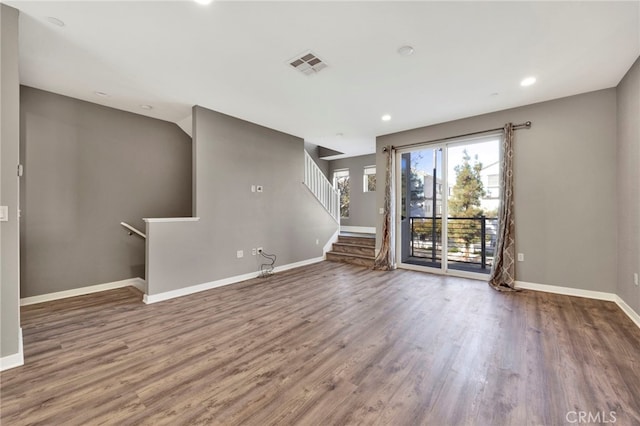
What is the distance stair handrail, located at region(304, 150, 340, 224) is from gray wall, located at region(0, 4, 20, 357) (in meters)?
4.44

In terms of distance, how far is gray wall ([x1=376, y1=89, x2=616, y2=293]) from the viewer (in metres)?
3.44

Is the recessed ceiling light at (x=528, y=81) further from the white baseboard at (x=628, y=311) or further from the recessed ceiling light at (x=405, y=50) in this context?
the white baseboard at (x=628, y=311)

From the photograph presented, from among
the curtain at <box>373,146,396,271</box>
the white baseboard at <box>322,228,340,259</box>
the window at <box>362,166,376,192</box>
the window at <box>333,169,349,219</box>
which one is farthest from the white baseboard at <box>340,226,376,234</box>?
the curtain at <box>373,146,396,271</box>

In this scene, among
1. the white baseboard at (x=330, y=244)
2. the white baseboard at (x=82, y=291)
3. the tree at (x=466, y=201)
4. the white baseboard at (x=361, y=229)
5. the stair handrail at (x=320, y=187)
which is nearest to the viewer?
the white baseboard at (x=82, y=291)

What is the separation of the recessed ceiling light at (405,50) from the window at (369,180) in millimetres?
5406

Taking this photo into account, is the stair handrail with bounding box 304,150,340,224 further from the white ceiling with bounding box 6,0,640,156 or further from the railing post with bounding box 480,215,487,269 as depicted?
the railing post with bounding box 480,215,487,269

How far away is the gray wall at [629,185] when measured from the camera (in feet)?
9.14

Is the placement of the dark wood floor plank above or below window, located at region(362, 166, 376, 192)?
below

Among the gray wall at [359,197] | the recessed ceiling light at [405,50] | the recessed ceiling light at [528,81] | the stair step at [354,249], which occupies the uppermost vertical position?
the recessed ceiling light at [528,81]

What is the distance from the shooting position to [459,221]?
4.82 metres

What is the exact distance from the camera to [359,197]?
817 cm

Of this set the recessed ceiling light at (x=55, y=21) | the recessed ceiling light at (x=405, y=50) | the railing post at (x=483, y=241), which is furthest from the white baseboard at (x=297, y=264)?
the recessed ceiling light at (x=55, y=21)

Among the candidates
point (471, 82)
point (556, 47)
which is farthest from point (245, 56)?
point (556, 47)

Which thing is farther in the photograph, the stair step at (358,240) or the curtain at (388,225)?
the stair step at (358,240)
